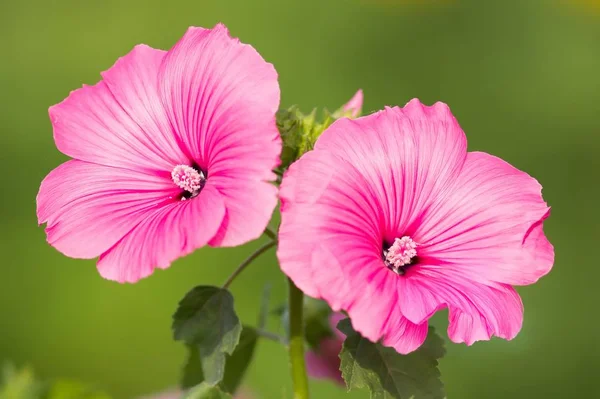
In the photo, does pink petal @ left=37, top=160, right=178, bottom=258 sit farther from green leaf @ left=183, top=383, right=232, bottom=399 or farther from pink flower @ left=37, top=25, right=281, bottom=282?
green leaf @ left=183, top=383, right=232, bottom=399

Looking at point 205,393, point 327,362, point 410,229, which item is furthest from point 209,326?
point 327,362

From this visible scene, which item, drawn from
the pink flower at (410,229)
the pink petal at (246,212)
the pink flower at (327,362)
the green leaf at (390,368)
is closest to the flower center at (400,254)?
the pink flower at (410,229)

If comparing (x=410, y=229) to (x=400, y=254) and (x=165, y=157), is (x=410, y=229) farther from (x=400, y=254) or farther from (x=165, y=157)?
(x=165, y=157)

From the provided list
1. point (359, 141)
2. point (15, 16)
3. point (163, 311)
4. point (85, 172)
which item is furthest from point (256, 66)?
point (15, 16)

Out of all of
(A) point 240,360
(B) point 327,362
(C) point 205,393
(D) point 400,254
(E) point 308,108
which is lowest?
(E) point 308,108

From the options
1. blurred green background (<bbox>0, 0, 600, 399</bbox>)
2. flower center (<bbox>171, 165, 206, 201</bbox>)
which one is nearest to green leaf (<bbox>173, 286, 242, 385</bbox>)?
flower center (<bbox>171, 165, 206, 201</bbox>)

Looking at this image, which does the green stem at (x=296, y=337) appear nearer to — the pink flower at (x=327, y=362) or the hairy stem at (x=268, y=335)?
the hairy stem at (x=268, y=335)
